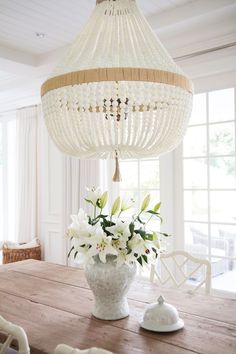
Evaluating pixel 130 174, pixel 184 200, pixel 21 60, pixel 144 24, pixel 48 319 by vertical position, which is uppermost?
pixel 21 60

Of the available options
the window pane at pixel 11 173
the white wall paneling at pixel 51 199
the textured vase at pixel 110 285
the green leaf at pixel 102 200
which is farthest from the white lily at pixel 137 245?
the window pane at pixel 11 173

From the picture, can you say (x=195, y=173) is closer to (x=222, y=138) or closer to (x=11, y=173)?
(x=222, y=138)

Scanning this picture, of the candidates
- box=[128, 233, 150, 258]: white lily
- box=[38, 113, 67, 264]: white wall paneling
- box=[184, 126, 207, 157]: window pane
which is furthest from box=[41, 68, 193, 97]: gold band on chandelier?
box=[38, 113, 67, 264]: white wall paneling

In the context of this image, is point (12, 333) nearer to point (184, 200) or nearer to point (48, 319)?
point (48, 319)

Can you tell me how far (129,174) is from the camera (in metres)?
3.88

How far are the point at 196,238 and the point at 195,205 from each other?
0.28 m

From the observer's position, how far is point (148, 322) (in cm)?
156

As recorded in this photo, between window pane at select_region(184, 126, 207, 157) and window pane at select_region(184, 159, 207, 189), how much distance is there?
0.07m

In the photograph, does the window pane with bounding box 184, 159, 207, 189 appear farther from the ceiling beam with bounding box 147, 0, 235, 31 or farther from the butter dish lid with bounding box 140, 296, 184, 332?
the butter dish lid with bounding box 140, 296, 184, 332

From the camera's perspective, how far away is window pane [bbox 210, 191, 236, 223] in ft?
10.1

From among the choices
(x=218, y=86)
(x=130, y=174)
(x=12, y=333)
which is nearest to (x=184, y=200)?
(x=130, y=174)

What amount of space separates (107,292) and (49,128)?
0.74 metres

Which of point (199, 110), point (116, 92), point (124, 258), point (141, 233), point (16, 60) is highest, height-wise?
point (16, 60)

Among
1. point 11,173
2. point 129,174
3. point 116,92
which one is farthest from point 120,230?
→ point 11,173
